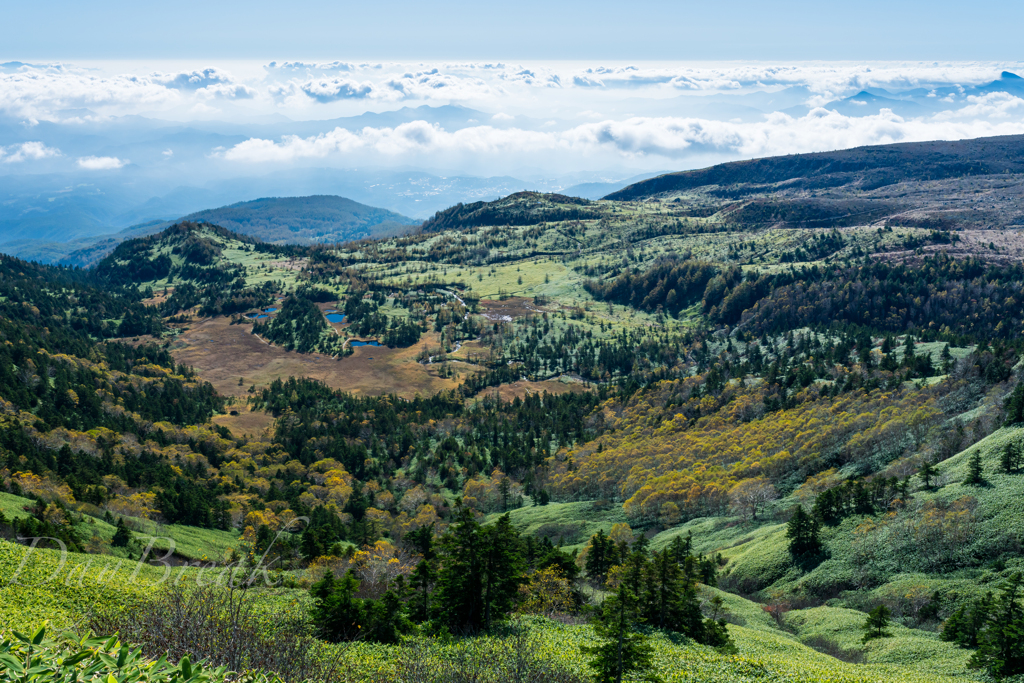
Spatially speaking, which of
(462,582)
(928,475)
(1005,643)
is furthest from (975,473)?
(462,582)

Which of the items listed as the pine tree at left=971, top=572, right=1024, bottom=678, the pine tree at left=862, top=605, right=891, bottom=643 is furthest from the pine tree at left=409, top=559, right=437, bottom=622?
the pine tree at left=971, top=572, right=1024, bottom=678

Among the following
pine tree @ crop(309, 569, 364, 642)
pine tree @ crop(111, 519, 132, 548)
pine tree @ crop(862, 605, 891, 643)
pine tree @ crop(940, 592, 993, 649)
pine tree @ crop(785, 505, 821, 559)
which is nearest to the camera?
pine tree @ crop(309, 569, 364, 642)

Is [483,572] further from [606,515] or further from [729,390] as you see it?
[729,390]

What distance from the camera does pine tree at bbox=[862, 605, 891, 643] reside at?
5203 centimetres

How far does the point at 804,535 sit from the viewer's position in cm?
7250

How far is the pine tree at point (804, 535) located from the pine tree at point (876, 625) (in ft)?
61.3

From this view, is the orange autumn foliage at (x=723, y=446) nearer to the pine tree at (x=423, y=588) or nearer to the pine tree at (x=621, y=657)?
the pine tree at (x=423, y=588)

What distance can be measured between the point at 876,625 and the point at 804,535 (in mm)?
19908

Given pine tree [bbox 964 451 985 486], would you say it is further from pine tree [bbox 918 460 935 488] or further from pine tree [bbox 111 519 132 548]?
pine tree [bbox 111 519 132 548]

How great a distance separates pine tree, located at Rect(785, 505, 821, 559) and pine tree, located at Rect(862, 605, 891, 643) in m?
18.7

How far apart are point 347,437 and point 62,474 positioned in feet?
243

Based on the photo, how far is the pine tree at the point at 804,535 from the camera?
7219 centimetres

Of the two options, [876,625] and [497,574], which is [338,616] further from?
[876,625]

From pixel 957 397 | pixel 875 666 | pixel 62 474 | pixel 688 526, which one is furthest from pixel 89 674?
pixel 957 397
